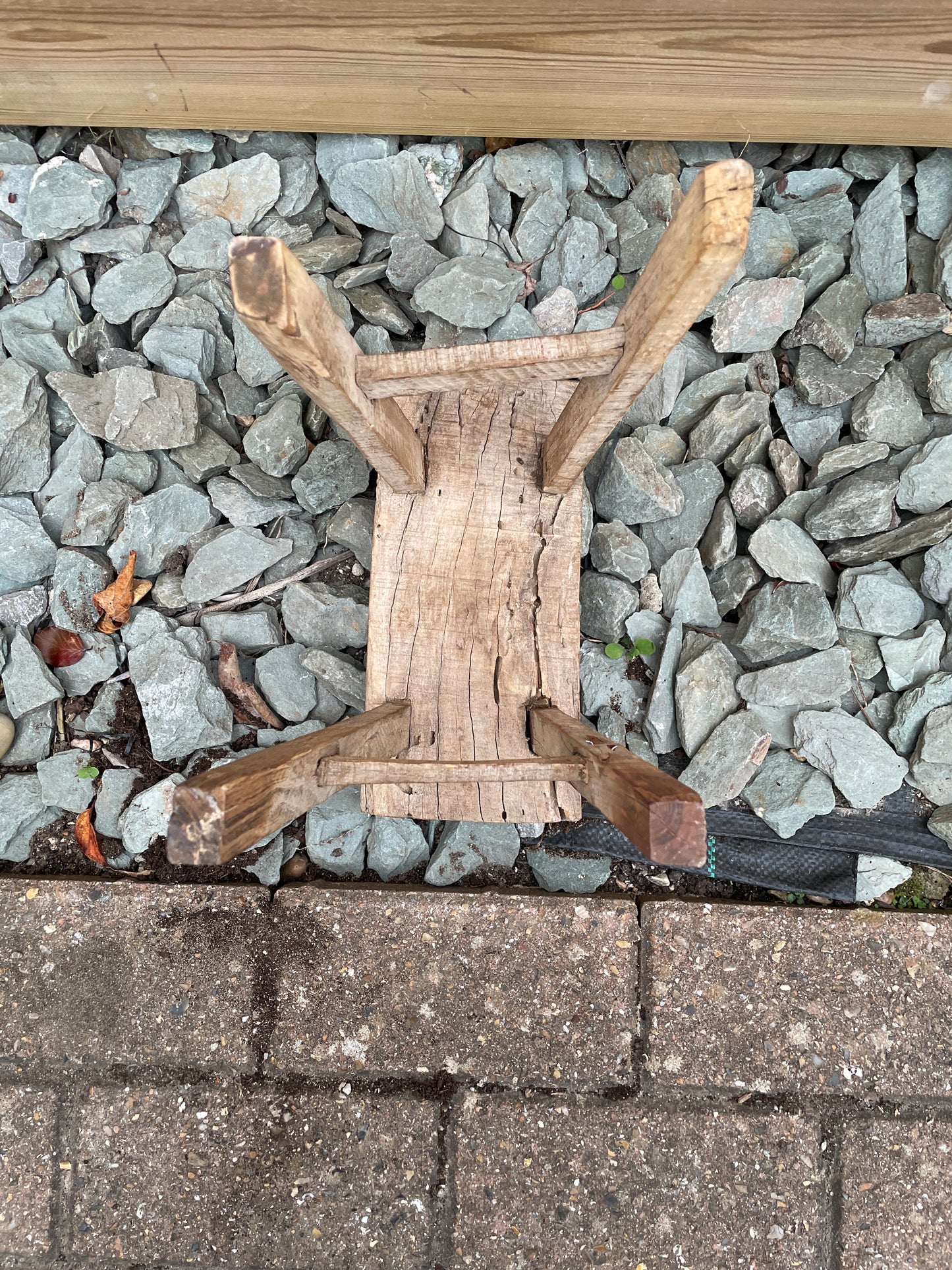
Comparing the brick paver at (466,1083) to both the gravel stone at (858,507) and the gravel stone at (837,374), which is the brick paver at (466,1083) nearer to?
the gravel stone at (858,507)

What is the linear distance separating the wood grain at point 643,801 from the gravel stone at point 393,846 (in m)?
0.65

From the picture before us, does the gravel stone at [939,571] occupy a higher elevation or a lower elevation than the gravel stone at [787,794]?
higher

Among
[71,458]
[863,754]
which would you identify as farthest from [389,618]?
[863,754]

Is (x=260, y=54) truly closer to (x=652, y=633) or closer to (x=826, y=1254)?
(x=652, y=633)

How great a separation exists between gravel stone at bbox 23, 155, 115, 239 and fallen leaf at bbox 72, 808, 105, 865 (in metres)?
1.43

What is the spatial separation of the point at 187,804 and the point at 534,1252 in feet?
4.75

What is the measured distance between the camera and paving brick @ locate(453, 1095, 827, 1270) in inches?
69.8

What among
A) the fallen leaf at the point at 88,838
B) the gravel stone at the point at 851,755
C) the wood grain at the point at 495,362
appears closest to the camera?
the wood grain at the point at 495,362

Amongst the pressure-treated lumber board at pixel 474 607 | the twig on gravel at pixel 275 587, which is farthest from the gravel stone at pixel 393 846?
the twig on gravel at pixel 275 587

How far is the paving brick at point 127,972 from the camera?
1.88 meters

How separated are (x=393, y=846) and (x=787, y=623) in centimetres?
105

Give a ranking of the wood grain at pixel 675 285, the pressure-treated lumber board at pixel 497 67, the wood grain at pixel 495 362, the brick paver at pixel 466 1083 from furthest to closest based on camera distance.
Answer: the brick paver at pixel 466 1083
the pressure-treated lumber board at pixel 497 67
the wood grain at pixel 495 362
the wood grain at pixel 675 285

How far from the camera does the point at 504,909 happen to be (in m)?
1.90

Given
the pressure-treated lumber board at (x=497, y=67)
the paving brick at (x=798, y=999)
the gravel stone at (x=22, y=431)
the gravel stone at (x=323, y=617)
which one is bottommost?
the paving brick at (x=798, y=999)
